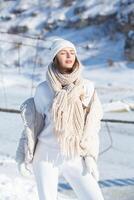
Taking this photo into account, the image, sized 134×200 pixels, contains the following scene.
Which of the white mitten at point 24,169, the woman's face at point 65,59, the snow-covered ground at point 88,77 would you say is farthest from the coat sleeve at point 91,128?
the snow-covered ground at point 88,77

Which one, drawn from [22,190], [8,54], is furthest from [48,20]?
[22,190]

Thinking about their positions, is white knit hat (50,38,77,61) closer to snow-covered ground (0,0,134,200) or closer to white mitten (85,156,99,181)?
white mitten (85,156,99,181)

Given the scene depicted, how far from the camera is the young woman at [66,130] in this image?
337cm

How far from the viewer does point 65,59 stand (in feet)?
11.2

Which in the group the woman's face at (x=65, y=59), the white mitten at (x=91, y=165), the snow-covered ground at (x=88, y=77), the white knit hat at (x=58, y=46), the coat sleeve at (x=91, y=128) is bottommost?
the snow-covered ground at (x=88, y=77)

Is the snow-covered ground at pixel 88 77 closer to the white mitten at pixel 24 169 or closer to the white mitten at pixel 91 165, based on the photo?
the white mitten at pixel 24 169

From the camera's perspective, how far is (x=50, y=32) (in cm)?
2058

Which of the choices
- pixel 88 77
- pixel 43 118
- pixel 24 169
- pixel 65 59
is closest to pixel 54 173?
pixel 24 169

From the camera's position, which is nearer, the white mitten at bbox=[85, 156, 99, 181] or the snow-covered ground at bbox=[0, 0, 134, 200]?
the white mitten at bbox=[85, 156, 99, 181]

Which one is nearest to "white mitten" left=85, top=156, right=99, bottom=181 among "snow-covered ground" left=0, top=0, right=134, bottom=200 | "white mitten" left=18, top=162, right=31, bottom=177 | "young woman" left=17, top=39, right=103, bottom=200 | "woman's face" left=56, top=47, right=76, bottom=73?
"young woman" left=17, top=39, right=103, bottom=200

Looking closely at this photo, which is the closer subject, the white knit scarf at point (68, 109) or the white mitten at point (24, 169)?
the white knit scarf at point (68, 109)

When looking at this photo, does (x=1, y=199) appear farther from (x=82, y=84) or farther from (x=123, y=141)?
(x=123, y=141)

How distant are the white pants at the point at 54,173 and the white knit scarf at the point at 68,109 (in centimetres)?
5

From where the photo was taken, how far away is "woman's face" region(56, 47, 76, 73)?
3402 millimetres
